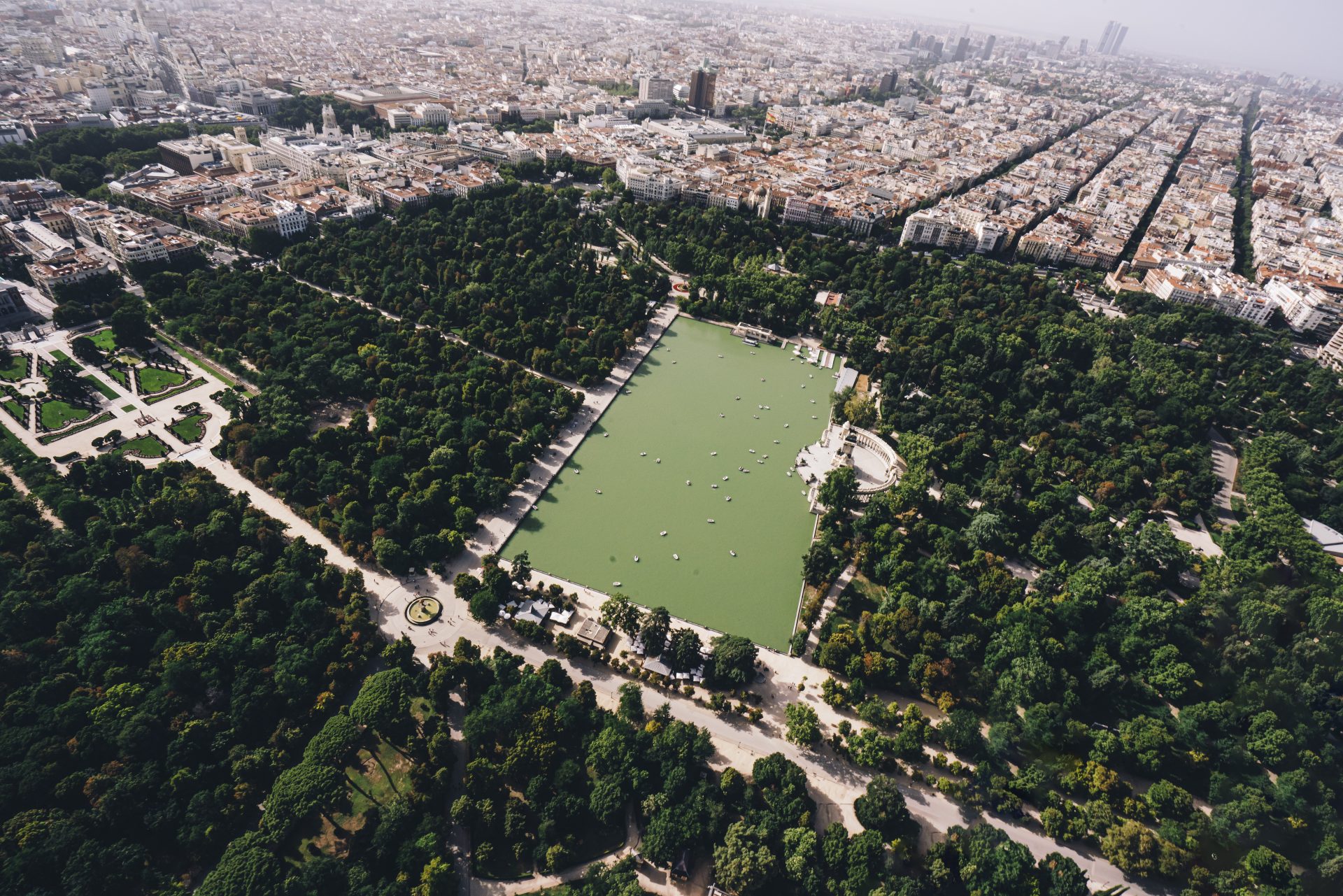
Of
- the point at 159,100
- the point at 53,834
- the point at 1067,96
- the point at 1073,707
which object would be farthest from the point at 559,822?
A: the point at 1067,96

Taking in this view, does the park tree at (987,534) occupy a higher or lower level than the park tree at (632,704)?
higher

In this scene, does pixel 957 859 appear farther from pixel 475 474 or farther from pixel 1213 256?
pixel 1213 256

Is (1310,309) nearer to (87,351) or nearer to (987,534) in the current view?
(987,534)

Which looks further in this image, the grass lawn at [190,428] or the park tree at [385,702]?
the grass lawn at [190,428]

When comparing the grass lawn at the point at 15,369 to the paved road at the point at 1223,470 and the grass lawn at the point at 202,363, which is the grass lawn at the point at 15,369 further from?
the paved road at the point at 1223,470

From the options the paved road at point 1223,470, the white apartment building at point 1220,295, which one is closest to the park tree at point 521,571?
the paved road at point 1223,470

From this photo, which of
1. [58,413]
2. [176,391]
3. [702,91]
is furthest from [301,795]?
[702,91]
